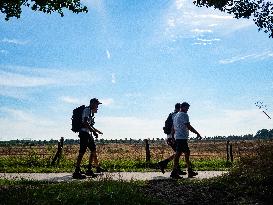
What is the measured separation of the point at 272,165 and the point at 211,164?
32.7ft

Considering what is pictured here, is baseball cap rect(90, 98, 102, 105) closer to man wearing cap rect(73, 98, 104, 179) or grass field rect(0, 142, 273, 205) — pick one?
man wearing cap rect(73, 98, 104, 179)

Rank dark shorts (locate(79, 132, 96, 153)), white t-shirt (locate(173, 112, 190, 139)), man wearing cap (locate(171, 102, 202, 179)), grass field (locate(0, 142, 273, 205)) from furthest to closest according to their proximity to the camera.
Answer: dark shorts (locate(79, 132, 96, 153)), white t-shirt (locate(173, 112, 190, 139)), man wearing cap (locate(171, 102, 202, 179)), grass field (locate(0, 142, 273, 205))

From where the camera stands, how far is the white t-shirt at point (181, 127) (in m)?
11.7

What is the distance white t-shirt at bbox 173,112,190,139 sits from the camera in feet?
38.4

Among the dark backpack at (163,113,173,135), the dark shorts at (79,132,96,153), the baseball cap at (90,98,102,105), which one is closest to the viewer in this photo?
the dark shorts at (79,132,96,153)

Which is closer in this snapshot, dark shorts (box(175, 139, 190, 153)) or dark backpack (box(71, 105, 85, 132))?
dark shorts (box(175, 139, 190, 153))

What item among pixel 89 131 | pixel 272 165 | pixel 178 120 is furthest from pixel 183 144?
pixel 272 165

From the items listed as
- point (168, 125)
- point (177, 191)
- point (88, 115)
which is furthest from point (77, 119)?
point (177, 191)

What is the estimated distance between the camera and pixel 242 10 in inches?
482

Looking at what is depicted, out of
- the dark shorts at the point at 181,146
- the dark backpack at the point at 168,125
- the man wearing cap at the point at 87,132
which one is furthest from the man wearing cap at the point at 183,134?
the man wearing cap at the point at 87,132

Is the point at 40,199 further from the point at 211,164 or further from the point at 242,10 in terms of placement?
the point at 211,164

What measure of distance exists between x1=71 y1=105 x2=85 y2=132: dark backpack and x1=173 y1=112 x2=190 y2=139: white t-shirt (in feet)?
9.07

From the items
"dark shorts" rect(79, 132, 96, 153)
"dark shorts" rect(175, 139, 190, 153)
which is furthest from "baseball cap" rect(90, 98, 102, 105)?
"dark shorts" rect(175, 139, 190, 153)

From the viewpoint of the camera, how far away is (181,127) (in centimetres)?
1177
